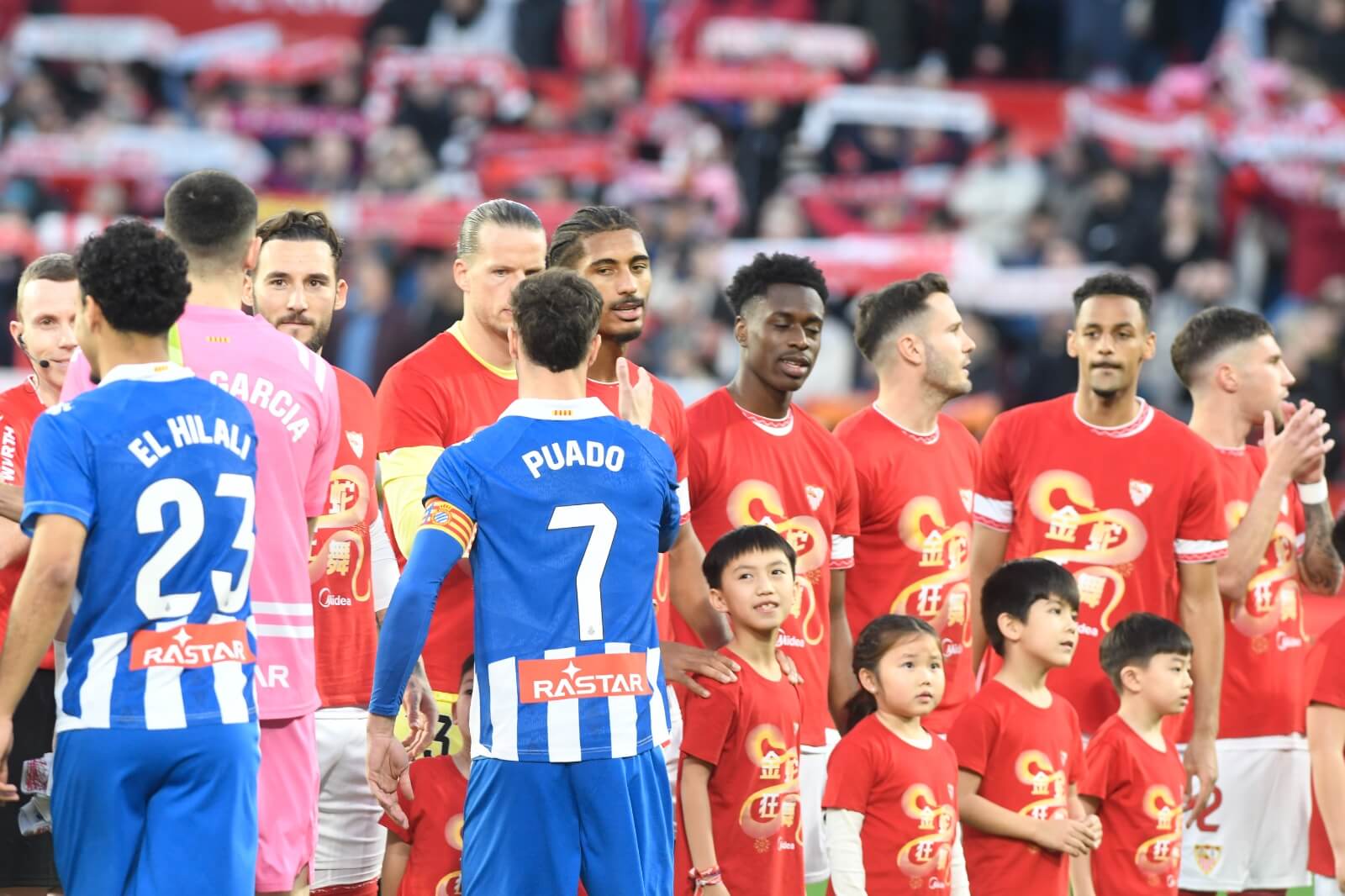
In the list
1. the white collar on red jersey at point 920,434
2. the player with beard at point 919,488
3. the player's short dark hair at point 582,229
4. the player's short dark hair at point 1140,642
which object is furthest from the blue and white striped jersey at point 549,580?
the player's short dark hair at point 1140,642

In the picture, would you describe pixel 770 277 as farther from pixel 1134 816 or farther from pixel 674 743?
pixel 1134 816

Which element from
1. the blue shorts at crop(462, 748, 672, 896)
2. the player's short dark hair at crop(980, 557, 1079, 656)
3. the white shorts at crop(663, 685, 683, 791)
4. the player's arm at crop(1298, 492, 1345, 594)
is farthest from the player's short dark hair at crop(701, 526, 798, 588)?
the player's arm at crop(1298, 492, 1345, 594)

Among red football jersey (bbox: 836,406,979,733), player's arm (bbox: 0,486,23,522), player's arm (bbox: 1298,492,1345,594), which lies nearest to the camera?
player's arm (bbox: 0,486,23,522)

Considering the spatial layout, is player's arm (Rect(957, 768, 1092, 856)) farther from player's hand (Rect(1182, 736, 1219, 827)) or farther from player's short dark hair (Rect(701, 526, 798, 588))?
player's short dark hair (Rect(701, 526, 798, 588))

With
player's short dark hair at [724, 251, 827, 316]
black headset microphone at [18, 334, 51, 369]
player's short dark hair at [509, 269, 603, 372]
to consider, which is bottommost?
player's short dark hair at [509, 269, 603, 372]

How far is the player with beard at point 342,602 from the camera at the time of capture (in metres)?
6.97

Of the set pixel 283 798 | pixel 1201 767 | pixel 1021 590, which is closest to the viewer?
pixel 283 798

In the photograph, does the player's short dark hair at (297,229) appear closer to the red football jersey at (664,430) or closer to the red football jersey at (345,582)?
the red football jersey at (345,582)

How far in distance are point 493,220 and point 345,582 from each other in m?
1.45

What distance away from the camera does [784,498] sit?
23.9 ft

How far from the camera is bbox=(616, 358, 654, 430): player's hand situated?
6410 millimetres

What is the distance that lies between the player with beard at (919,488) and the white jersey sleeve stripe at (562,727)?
2.35m

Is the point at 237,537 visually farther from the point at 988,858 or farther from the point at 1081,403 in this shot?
the point at 1081,403

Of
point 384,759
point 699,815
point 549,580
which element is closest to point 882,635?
point 699,815
